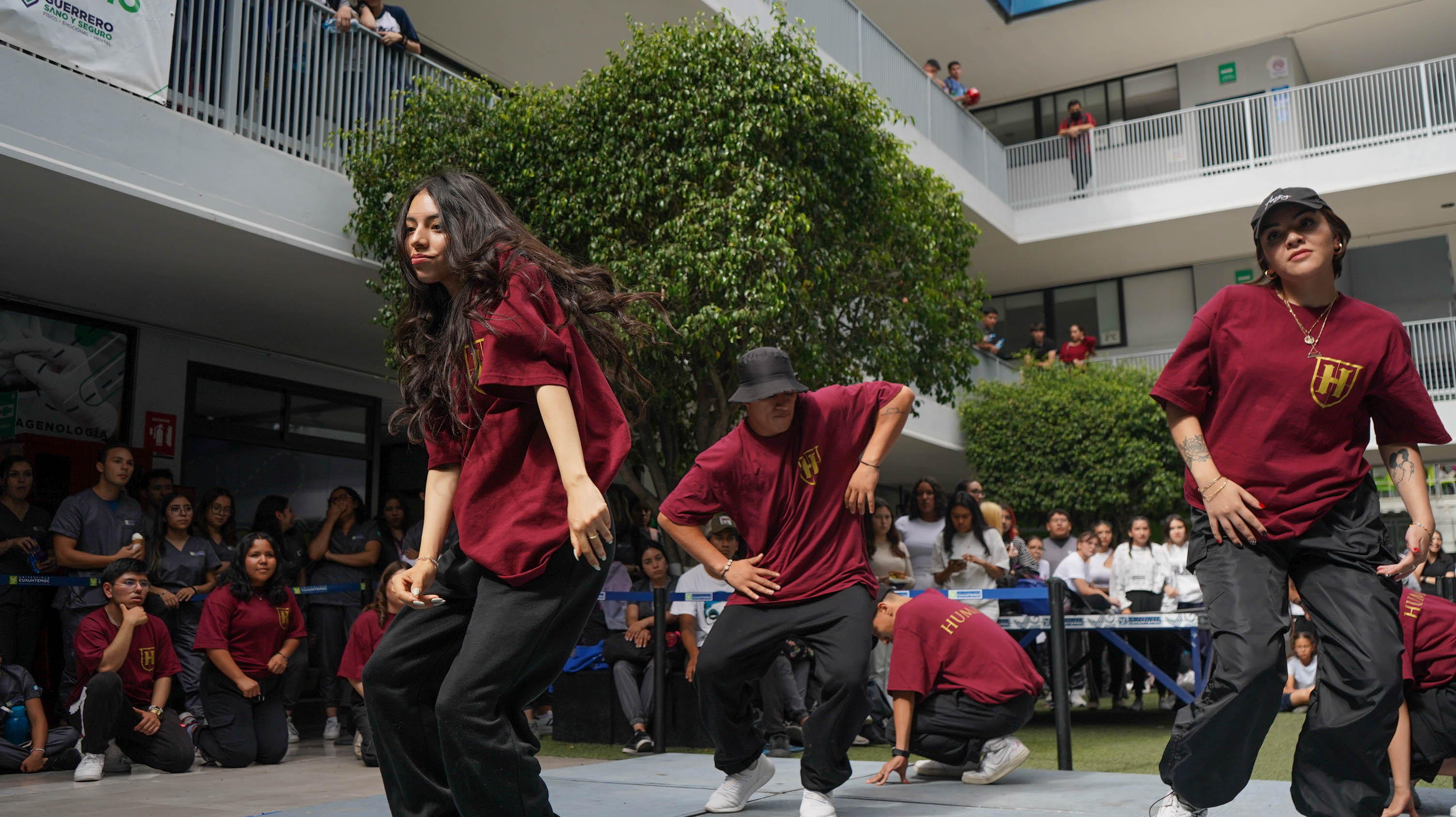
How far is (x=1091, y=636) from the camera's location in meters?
9.86

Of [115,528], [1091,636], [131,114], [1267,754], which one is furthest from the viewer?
[1091,636]

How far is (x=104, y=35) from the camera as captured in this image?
23.2 feet

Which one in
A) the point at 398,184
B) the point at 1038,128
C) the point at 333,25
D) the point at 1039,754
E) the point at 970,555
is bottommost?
the point at 1039,754

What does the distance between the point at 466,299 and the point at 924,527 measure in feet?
22.3

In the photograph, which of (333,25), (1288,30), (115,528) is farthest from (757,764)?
(1288,30)

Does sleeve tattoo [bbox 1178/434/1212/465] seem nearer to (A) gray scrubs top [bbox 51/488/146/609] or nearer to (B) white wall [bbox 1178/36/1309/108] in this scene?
(A) gray scrubs top [bbox 51/488/146/609]

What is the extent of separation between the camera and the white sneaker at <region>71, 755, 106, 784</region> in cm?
628

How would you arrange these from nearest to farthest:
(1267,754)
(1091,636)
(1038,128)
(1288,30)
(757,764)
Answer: (757,764) → (1267,754) → (1091,636) → (1288,30) → (1038,128)

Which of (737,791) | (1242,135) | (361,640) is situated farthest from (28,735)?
(1242,135)

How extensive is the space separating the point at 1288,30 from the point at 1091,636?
14.6 meters

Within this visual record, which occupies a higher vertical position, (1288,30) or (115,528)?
(1288,30)

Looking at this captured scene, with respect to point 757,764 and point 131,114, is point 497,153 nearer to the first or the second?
point 131,114

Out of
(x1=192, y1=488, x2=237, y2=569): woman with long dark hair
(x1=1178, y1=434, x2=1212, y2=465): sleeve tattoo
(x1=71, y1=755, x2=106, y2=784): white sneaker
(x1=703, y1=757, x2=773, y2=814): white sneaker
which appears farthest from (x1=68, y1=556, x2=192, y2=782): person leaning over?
(x1=1178, y1=434, x2=1212, y2=465): sleeve tattoo

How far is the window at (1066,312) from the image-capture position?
21547mm
